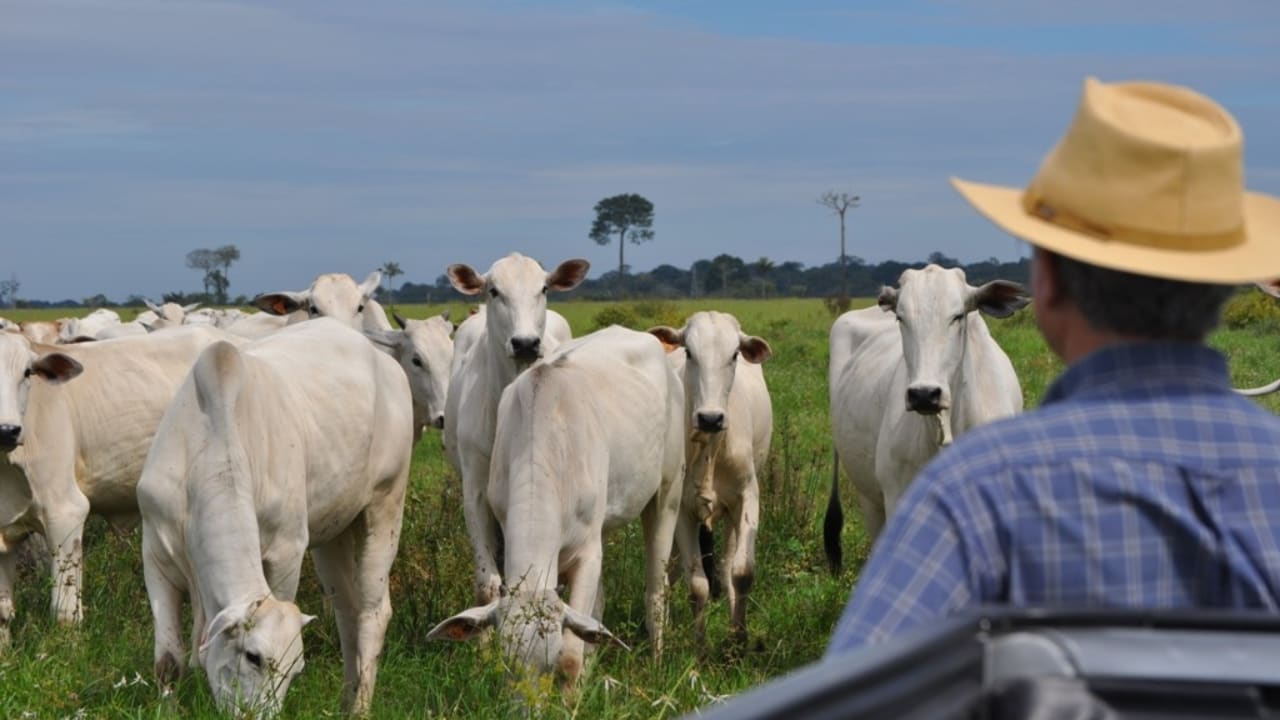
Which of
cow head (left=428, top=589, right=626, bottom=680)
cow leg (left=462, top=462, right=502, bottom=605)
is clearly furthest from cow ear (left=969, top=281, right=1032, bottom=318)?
cow head (left=428, top=589, right=626, bottom=680)

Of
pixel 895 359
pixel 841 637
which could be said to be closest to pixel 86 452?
pixel 895 359

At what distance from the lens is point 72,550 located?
9797 millimetres

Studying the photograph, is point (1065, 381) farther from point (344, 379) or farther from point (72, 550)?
point (72, 550)

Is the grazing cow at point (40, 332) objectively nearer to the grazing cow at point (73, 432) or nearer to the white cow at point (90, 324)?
the white cow at point (90, 324)

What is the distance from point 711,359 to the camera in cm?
1021

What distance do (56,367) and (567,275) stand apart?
3048mm

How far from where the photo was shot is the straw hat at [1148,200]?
7.47 feet

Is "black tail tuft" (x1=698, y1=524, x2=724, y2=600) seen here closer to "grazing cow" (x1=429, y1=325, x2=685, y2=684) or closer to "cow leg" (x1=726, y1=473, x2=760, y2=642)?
"cow leg" (x1=726, y1=473, x2=760, y2=642)

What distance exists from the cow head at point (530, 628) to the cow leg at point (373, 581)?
1249 millimetres

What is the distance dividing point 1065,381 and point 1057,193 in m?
0.26

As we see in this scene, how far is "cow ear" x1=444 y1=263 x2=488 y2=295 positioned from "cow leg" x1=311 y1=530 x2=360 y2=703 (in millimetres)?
1750

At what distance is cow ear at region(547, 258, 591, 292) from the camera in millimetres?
10492

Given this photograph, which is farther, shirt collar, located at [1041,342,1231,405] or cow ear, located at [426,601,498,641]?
cow ear, located at [426,601,498,641]

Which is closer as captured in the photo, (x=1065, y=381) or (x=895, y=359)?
(x=1065, y=381)
